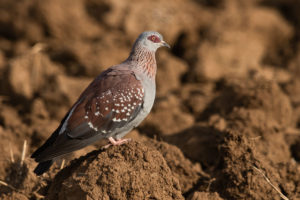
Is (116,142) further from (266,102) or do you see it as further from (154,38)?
(266,102)

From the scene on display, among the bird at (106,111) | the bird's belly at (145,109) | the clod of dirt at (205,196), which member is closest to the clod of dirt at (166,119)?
the bird's belly at (145,109)

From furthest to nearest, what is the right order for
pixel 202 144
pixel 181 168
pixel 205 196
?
pixel 202 144
pixel 181 168
pixel 205 196

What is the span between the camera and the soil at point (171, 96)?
491cm

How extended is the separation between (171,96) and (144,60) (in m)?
3.76

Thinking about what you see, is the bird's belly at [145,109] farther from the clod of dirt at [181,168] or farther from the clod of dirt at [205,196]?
the clod of dirt at [205,196]

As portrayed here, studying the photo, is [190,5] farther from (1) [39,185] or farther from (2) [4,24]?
(1) [39,185]

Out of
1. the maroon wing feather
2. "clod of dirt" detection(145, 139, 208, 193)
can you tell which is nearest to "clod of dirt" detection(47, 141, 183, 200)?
the maroon wing feather

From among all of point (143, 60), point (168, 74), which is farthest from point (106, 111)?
point (168, 74)

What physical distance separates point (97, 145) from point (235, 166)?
2820 millimetres

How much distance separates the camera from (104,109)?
540cm

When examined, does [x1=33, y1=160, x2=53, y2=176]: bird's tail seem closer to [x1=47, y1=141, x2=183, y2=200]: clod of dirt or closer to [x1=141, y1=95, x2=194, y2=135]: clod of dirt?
[x1=47, y1=141, x2=183, y2=200]: clod of dirt

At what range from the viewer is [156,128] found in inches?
345

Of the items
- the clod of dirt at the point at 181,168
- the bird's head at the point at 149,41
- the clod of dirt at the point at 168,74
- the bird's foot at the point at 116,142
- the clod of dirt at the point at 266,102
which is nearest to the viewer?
the bird's foot at the point at 116,142

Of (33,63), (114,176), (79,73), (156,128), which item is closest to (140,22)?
(79,73)
